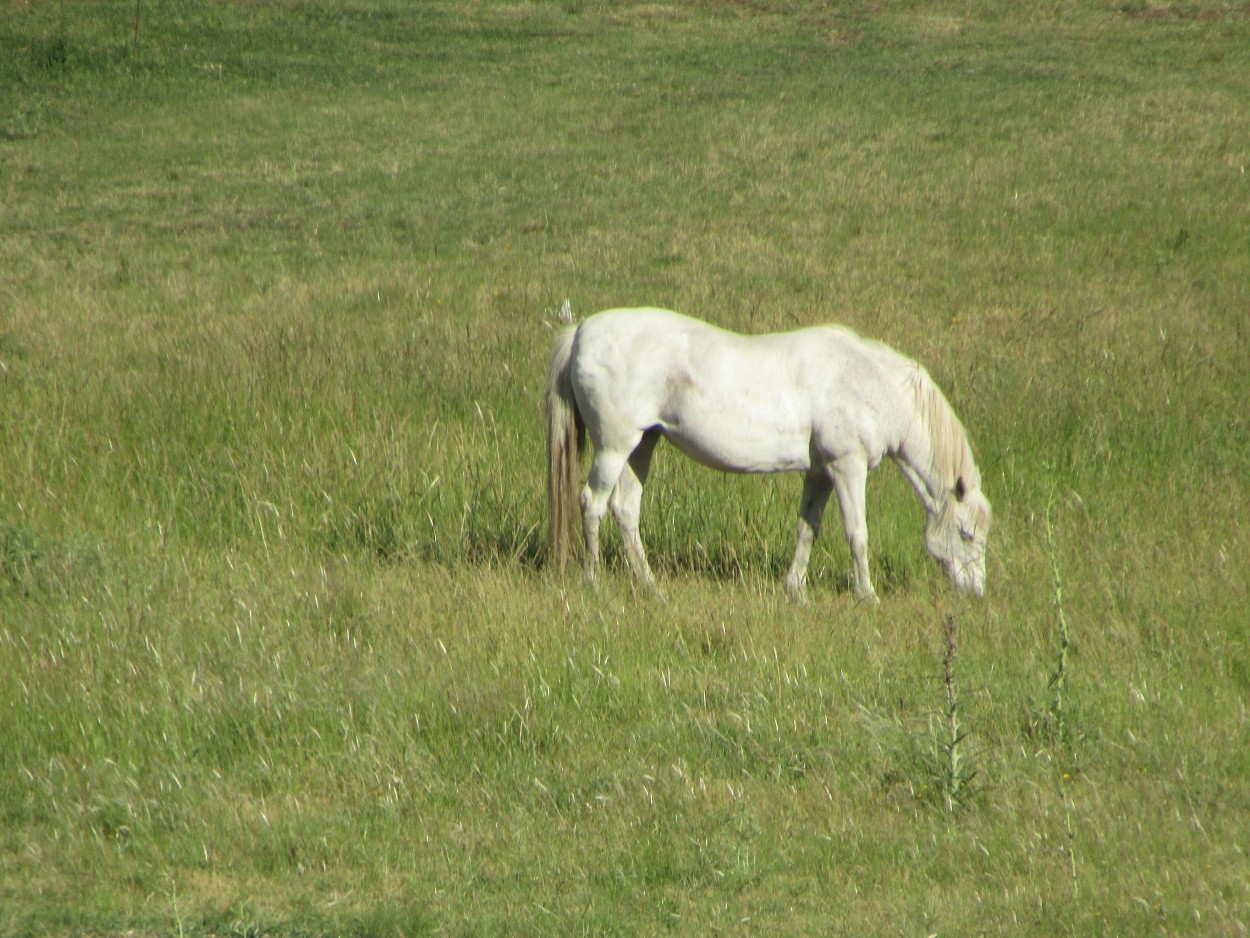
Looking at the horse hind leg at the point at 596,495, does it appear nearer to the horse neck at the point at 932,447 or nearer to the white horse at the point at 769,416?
the white horse at the point at 769,416

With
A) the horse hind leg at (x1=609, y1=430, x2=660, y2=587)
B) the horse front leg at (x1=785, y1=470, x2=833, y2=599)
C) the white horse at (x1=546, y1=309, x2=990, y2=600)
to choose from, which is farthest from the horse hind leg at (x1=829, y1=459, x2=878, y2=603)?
the horse hind leg at (x1=609, y1=430, x2=660, y2=587)

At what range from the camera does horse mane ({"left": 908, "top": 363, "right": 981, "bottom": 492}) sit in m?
6.36

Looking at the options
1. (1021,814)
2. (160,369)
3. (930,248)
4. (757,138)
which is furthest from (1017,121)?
(1021,814)

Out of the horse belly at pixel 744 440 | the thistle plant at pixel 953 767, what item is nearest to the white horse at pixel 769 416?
the horse belly at pixel 744 440

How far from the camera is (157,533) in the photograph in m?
7.45

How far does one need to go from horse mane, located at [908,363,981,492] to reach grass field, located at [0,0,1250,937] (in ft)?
1.86

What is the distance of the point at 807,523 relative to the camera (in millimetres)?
6672

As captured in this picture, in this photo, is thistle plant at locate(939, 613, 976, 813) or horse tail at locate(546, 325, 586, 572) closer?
thistle plant at locate(939, 613, 976, 813)

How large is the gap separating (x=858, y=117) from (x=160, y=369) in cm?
1516

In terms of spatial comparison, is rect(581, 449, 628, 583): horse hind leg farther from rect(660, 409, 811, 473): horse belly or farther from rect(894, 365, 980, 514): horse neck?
rect(894, 365, 980, 514): horse neck

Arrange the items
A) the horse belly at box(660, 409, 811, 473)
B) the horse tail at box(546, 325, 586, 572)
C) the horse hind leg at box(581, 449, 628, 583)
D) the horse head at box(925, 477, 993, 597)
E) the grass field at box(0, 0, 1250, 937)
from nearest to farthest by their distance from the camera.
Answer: the grass field at box(0, 0, 1250, 937) → the horse belly at box(660, 409, 811, 473) → the horse hind leg at box(581, 449, 628, 583) → the horse head at box(925, 477, 993, 597) → the horse tail at box(546, 325, 586, 572)

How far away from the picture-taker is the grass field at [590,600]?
14.0 ft

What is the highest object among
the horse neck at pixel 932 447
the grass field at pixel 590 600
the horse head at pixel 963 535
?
the horse neck at pixel 932 447

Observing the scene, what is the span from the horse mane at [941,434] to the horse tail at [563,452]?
5.29ft
